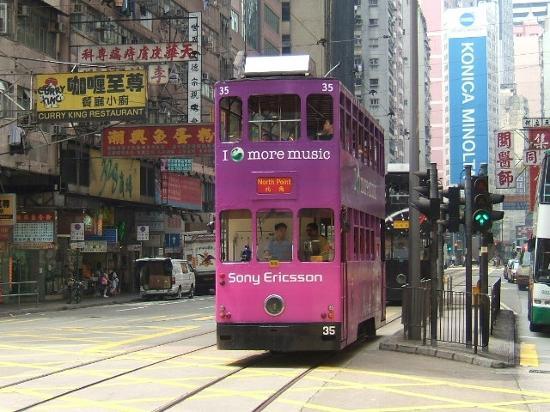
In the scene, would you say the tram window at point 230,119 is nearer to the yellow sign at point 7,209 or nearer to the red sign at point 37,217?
the yellow sign at point 7,209

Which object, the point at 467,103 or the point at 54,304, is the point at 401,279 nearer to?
the point at 54,304

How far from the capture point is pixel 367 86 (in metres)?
110

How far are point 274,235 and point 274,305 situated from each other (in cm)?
108

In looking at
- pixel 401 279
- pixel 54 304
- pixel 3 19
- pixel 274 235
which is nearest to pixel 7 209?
pixel 54 304

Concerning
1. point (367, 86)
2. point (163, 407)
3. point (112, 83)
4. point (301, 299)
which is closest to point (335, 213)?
point (301, 299)

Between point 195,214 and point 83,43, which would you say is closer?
point 83,43

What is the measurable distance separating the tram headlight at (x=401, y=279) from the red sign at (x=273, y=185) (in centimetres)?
1826

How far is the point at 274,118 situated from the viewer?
13.3 m

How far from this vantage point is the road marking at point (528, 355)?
1469 centimetres

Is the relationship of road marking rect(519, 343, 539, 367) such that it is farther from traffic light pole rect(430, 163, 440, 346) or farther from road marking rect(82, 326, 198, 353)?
road marking rect(82, 326, 198, 353)

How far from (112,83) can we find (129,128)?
514 cm

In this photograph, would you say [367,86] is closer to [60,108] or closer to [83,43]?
[83,43]

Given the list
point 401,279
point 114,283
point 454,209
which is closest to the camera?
point 454,209

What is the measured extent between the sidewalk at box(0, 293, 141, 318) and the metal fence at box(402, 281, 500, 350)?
58.8 feet
